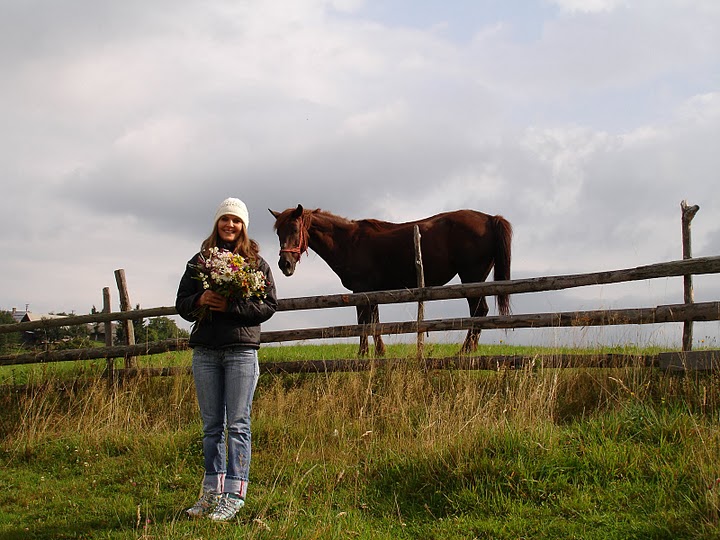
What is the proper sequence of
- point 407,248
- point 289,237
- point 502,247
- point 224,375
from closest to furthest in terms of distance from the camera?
point 224,375 < point 289,237 < point 502,247 < point 407,248

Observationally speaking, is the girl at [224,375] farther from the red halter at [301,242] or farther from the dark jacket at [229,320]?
the red halter at [301,242]

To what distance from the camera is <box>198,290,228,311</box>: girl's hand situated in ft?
14.0

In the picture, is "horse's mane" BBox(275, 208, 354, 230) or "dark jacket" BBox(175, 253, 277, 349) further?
"horse's mane" BBox(275, 208, 354, 230)

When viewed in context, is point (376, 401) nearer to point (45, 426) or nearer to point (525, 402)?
point (525, 402)

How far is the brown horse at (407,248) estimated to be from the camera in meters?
10.3

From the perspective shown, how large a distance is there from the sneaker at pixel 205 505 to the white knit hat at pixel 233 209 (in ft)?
6.19

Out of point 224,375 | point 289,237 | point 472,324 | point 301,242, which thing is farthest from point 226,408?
point 301,242

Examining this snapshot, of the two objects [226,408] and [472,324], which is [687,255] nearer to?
[472,324]

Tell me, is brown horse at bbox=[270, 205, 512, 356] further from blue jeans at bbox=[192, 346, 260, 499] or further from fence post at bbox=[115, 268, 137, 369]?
blue jeans at bbox=[192, 346, 260, 499]

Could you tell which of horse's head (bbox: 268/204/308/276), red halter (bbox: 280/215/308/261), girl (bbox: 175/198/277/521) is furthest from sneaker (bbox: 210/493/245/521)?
red halter (bbox: 280/215/308/261)

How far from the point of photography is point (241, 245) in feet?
14.9

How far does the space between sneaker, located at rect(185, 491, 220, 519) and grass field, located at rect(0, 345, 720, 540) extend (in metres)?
0.09

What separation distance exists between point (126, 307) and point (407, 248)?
4499 mm

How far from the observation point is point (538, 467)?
441cm
